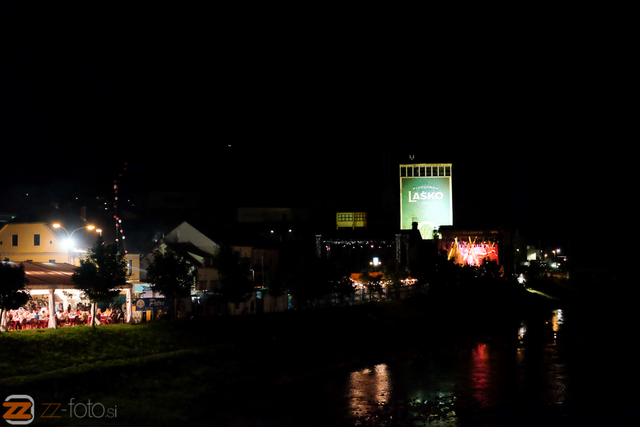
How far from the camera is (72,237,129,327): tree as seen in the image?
30.0 meters

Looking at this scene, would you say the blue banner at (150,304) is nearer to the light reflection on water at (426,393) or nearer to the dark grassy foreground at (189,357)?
the dark grassy foreground at (189,357)

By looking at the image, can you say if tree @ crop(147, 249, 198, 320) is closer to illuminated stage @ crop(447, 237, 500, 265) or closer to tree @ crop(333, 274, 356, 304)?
tree @ crop(333, 274, 356, 304)

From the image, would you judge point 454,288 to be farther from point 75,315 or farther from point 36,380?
point 36,380

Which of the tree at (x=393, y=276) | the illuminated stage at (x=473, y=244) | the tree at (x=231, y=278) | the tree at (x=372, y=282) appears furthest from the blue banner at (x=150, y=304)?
the illuminated stage at (x=473, y=244)

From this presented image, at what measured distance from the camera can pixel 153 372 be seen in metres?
23.3

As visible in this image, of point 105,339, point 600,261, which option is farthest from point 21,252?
point 600,261

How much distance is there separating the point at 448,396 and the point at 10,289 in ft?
59.2

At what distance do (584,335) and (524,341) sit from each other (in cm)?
693
